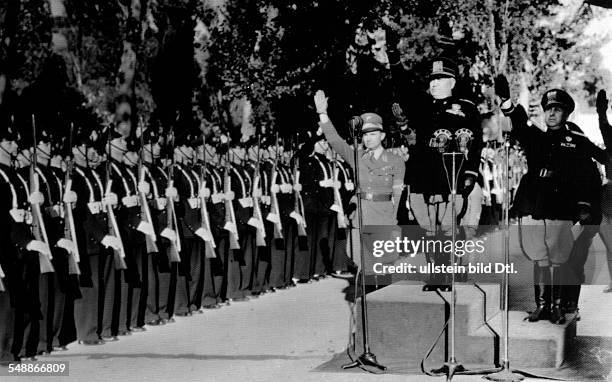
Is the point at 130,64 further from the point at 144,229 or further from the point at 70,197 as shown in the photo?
the point at 70,197

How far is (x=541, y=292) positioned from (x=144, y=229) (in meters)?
3.64

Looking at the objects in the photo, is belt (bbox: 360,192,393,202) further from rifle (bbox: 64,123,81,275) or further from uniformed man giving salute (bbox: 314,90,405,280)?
rifle (bbox: 64,123,81,275)

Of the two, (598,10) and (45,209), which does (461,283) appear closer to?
(45,209)

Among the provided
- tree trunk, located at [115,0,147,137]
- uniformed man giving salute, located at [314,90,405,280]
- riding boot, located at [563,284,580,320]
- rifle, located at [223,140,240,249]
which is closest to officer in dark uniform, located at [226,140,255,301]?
rifle, located at [223,140,240,249]

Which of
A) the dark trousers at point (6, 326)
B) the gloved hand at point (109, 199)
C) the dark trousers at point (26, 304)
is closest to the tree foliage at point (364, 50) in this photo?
the gloved hand at point (109, 199)

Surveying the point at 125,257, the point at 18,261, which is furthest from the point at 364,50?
the point at 18,261

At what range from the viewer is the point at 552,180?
823cm

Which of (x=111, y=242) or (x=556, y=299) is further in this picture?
(x=111, y=242)

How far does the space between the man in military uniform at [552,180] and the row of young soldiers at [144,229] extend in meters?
3.47

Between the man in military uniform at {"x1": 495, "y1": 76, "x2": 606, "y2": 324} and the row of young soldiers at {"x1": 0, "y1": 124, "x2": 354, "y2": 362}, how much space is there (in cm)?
347

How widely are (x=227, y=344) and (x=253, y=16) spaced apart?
219 inches

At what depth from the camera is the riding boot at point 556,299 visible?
25.0 ft

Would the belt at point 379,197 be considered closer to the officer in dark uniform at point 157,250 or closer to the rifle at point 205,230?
the officer in dark uniform at point 157,250

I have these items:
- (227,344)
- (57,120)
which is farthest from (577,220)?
(57,120)
